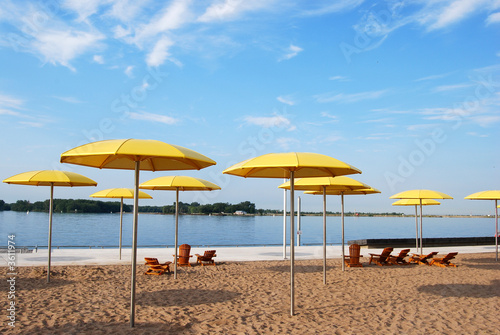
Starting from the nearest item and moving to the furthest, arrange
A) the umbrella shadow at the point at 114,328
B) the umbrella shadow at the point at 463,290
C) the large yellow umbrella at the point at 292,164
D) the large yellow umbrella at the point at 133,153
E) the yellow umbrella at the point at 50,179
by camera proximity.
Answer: the large yellow umbrella at the point at 133,153 → the umbrella shadow at the point at 114,328 → the large yellow umbrella at the point at 292,164 → the umbrella shadow at the point at 463,290 → the yellow umbrella at the point at 50,179

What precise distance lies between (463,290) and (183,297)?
19.4 ft

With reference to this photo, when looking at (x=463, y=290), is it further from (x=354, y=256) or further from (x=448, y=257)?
(x=448, y=257)

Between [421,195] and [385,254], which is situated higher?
[421,195]

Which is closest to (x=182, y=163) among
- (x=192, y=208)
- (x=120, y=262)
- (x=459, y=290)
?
(x=459, y=290)

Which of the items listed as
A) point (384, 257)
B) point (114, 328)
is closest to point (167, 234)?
point (384, 257)

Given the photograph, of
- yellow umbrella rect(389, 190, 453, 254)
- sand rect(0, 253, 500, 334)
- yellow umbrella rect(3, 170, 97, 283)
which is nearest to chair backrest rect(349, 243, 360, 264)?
sand rect(0, 253, 500, 334)

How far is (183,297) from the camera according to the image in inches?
290

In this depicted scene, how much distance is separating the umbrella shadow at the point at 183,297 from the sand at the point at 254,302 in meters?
0.02

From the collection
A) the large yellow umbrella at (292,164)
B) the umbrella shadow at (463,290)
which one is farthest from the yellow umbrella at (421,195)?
the large yellow umbrella at (292,164)

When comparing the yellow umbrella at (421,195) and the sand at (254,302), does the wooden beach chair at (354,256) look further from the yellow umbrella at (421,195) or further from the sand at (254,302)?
the yellow umbrella at (421,195)

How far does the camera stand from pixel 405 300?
7.46 meters

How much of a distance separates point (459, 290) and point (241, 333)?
18.5 feet

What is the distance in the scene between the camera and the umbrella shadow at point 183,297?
686cm

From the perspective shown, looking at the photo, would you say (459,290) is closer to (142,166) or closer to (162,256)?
(142,166)
